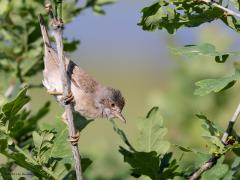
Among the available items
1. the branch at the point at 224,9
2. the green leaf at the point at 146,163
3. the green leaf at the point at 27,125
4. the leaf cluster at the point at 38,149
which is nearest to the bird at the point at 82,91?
the green leaf at the point at 27,125

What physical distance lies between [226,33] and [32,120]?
2694 mm

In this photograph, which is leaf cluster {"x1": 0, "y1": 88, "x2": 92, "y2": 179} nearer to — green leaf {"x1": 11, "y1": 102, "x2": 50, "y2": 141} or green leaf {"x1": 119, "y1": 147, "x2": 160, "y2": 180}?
green leaf {"x1": 119, "y1": 147, "x2": 160, "y2": 180}

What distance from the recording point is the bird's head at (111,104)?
5.36 m

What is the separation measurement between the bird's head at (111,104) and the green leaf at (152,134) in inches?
83.6

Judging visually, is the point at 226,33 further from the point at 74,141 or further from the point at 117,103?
the point at 74,141

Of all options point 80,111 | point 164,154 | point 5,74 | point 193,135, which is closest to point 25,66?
point 5,74

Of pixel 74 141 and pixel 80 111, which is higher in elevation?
pixel 74 141

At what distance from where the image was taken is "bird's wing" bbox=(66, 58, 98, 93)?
202 inches

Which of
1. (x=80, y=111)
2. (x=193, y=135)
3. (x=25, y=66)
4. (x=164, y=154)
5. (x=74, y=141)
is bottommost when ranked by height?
(x=193, y=135)

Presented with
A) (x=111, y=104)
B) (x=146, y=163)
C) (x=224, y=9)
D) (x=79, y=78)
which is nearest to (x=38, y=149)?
(x=146, y=163)

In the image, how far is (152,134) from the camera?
3166 millimetres

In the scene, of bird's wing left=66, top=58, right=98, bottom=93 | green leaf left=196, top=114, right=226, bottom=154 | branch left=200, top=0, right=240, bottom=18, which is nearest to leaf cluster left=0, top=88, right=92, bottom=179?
green leaf left=196, top=114, right=226, bottom=154

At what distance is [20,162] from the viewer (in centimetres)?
271

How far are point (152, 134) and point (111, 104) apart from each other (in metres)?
2.20
